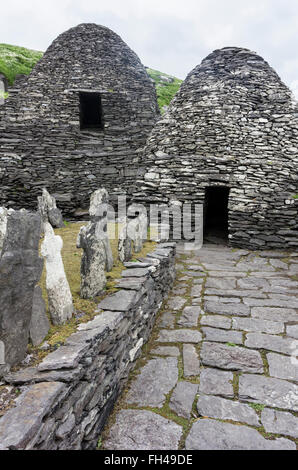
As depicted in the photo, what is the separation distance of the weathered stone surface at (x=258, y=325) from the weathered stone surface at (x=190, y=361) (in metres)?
0.85

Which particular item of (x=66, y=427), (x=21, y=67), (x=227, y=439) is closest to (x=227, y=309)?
(x=227, y=439)

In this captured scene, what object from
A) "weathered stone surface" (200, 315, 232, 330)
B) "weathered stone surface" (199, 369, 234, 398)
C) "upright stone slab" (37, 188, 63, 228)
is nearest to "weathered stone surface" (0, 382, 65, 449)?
"weathered stone surface" (199, 369, 234, 398)

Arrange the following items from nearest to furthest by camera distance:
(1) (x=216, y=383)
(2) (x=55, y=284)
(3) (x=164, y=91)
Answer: (2) (x=55, y=284), (1) (x=216, y=383), (3) (x=164, y=91)

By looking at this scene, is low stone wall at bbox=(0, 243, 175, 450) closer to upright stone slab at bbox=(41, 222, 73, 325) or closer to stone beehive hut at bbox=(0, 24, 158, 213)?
upright stone slab at bbox=(41, 222, 73, 325)

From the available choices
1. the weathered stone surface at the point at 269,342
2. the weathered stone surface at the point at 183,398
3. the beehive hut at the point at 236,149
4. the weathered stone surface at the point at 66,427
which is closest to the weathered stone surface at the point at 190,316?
the weathered stone surface at the point at 269,342

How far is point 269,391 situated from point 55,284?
2394 mm

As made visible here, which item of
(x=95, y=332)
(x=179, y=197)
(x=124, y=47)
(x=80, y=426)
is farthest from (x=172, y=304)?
(x=124, y=47)

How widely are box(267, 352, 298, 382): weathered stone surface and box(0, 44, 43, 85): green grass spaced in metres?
15.9

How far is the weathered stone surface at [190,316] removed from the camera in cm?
432

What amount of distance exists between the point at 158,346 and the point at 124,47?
486 inches

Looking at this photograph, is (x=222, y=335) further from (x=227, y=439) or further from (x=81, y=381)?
(x=81, y=381)

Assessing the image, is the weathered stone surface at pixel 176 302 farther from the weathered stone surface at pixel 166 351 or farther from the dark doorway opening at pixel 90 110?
the dark doorway opening at pixel 90 110

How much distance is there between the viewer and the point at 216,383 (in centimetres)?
309

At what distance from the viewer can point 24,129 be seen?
35.7 feet
